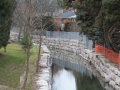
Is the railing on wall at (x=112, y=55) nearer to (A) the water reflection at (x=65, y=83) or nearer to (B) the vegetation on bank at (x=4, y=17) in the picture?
(A) the water reflection at (x=65, y=83)

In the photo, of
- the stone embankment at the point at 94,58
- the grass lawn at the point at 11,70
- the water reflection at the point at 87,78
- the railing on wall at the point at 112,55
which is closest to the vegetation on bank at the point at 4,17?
the grass lawn at the point at 11,70

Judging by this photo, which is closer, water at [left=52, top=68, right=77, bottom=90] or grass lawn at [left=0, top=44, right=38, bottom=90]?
grass lawn at [left=0, top=44, right=38, bottom=90]

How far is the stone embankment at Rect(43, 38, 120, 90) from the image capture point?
647 inches

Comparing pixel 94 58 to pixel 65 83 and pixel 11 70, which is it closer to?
pixel 65 83

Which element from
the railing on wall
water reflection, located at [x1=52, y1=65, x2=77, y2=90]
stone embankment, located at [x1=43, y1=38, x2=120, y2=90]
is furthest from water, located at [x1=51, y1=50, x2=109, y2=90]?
the railing on wall

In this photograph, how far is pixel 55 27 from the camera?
49.0m

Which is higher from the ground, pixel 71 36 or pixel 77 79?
pixel 71 36

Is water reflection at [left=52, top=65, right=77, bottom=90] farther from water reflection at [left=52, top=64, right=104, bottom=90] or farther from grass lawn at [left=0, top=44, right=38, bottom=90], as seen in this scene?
grass lawn at [left=0, top=44, right=38, bottom=90]

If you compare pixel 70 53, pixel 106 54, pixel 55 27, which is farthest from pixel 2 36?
pixel 55 27

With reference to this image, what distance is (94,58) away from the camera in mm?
25125

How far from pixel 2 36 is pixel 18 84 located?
4.37 metres

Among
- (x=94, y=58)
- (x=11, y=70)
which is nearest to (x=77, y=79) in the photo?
(x=94, y=58)

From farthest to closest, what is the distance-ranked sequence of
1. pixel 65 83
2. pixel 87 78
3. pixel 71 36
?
1. pixel 71 36
2. pixel 87 78
3. pixel 65 83

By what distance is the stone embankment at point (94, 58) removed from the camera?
16.4 metres
